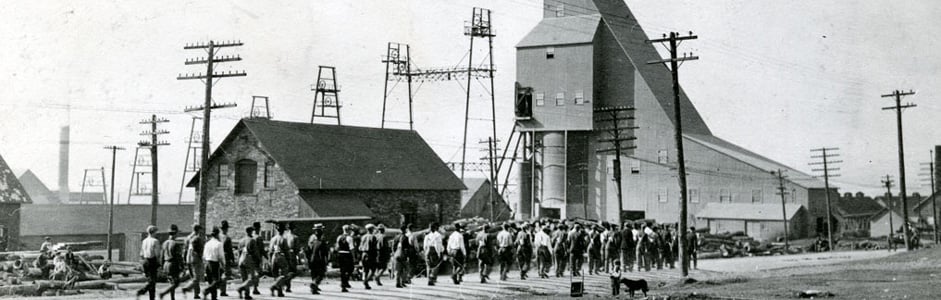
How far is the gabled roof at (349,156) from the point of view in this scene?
40656 millimetres

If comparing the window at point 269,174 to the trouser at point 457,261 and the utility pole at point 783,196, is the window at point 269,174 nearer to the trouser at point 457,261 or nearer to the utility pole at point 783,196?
the trouser at point 457,261

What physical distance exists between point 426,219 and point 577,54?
66.0 feet

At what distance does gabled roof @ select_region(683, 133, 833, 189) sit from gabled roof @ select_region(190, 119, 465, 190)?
71.0ft

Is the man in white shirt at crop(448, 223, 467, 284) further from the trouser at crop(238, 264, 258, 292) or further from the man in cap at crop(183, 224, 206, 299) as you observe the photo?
the man in cap at crop(183, 224, 206, 299)

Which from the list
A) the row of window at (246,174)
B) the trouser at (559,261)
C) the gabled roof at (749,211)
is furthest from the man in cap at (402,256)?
the gabled roof at (749,211)

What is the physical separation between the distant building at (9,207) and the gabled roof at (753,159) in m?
43.6

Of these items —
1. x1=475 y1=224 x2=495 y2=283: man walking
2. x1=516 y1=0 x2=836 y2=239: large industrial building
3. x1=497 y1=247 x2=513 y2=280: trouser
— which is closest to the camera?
x1=475 y1=224 x2=495 y2=283: man walking

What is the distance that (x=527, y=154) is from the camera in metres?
62.8

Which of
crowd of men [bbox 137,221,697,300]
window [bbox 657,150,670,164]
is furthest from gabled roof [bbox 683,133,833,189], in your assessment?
crowd of men [bbox 137,221,697,300]

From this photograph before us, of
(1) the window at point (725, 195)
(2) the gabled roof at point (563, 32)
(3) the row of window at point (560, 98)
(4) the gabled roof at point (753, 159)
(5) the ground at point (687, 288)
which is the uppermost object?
(2) the gabled roof at point (563, 32)

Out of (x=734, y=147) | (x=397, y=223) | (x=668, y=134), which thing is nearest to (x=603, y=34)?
(x=668, y=134)

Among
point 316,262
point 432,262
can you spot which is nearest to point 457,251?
point 432,262

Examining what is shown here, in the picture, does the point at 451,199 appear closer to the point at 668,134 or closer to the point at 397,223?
the point at 397,223

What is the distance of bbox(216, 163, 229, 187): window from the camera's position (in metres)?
41.9
